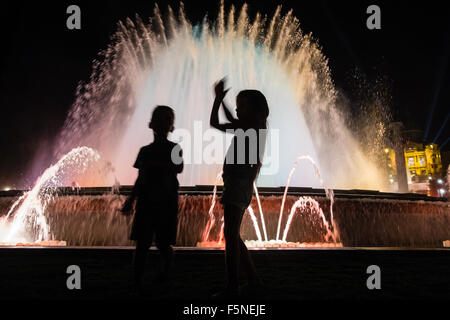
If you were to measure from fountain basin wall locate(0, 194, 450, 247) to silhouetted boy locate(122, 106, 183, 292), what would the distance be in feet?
12.6

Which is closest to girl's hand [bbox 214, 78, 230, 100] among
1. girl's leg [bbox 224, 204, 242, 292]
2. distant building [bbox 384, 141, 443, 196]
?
girl's leg [bbox 224, 204, 242, 292]

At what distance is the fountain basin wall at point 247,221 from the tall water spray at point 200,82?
6.65m

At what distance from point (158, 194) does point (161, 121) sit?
69cm

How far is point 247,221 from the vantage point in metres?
7.17

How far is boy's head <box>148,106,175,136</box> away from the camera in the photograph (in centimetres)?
307

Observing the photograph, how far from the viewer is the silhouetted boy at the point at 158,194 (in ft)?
9.20
